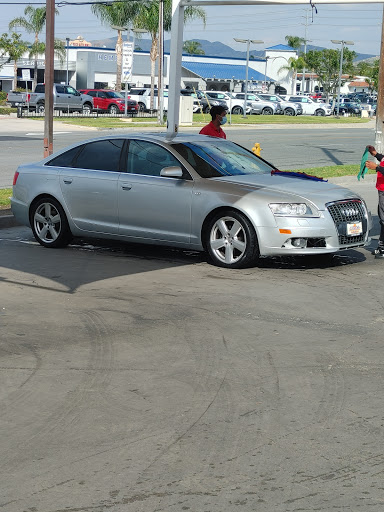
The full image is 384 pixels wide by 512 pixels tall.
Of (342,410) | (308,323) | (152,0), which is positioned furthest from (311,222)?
(152,0)

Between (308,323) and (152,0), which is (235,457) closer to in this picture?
(308,323)

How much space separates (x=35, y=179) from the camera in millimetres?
11789

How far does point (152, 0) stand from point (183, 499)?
219ft

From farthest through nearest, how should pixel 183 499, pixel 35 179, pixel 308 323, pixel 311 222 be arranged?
pixel 35 179 < pixel 311 222 < pixel 308 323 < pixel 183 499

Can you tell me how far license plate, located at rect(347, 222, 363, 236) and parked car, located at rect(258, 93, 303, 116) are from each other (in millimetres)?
63176

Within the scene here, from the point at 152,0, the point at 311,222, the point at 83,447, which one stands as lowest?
the point at 83,447

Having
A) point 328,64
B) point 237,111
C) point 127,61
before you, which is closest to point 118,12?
point 237,111

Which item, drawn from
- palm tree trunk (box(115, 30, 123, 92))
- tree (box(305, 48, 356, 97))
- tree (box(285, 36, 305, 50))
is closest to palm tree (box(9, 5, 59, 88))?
palm tree trunk (box(115, 30, 123, 92))

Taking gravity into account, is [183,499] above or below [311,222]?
below

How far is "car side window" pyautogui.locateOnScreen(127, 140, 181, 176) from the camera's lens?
1097cm

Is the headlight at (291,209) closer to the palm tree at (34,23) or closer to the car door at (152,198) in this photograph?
the car door at (152,198)

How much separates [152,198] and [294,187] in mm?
1705

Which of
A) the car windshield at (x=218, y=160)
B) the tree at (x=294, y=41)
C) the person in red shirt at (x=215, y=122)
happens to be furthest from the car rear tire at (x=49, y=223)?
the tree at (x=294, y=41)

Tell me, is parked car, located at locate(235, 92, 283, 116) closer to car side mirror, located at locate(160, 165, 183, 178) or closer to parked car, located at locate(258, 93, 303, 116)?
parked car, located at locate(258, 93, 303, 116)
